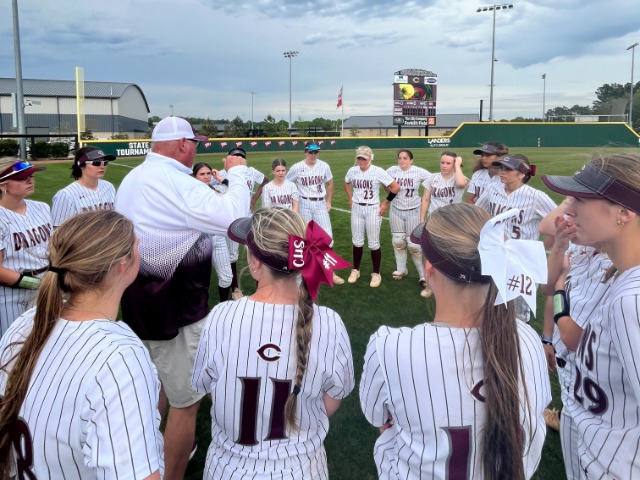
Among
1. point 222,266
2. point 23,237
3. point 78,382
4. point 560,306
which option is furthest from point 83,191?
point 560,306

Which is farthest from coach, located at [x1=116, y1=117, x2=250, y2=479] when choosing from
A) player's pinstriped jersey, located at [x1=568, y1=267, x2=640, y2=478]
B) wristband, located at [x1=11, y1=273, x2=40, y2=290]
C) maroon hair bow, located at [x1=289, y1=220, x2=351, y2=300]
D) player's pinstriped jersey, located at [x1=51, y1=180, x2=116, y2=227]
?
player's pinstriped jersey, located at [x1=51, y1=180, x2=116, y2=227]

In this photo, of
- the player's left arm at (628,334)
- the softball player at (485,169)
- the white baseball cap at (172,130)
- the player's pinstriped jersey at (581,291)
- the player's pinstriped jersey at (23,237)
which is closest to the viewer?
the player's left arm at (628,334)

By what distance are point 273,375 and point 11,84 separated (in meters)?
72.4

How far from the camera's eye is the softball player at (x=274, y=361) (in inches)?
78.5

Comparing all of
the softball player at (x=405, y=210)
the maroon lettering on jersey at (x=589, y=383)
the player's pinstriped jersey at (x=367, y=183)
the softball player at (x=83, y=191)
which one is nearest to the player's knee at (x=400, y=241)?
the softball player at (x=405, y=210)

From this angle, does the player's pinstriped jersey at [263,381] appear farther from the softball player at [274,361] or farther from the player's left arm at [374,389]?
the player's left arm at [374,389]

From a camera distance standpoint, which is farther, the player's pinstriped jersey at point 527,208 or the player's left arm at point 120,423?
the player's pinstriped jersey at point 527,208

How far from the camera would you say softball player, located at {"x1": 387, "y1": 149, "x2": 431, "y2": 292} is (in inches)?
315

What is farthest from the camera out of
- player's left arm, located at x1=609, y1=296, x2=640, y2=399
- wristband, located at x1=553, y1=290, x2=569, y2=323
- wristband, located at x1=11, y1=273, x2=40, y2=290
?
wristband, located at x1=11, y1=273, x2=40, y2=290

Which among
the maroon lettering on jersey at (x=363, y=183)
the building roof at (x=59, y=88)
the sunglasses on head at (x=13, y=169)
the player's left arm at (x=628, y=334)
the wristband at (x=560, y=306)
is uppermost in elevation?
the building roof at (x=59, y=88)

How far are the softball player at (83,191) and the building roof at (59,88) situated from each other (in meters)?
62.4

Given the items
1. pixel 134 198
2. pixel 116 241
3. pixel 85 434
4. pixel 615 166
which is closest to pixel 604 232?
pixel 615 166

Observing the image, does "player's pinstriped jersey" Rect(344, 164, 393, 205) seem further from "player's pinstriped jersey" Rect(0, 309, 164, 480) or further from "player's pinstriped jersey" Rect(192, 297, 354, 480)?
"player's pinstriped jersey" Rect(0, 309, 164, 480)

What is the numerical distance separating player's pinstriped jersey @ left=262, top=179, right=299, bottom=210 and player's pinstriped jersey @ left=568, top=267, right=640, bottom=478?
6.62 m
